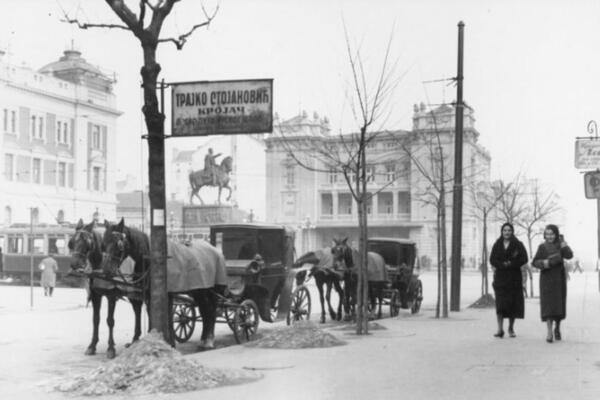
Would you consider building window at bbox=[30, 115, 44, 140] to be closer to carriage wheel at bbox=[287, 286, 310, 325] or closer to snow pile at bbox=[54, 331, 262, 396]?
carriage wheel at bbox=[287, 286, 310, 325]

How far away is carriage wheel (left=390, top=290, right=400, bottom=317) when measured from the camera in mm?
20250

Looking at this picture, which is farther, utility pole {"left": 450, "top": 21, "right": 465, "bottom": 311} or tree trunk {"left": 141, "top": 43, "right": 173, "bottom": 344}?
utility pole {"left": 450, "top": 21, "right": 465, "bottom": 311}

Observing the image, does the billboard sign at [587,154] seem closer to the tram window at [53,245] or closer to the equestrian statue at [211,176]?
the tram window at [53,245]

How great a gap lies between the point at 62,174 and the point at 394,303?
42029 millimetres

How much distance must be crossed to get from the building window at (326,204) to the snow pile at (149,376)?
8597cm

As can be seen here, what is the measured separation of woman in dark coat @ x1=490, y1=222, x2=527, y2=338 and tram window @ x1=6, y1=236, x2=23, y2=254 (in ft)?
106

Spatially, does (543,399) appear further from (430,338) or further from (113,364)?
(430,338)

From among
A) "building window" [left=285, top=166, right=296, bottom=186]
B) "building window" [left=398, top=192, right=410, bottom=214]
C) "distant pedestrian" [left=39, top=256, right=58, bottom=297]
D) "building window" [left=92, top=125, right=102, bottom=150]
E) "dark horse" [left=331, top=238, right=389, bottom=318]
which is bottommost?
"distant pedestrian" [left=39, top=256, right=58, bottom=297]

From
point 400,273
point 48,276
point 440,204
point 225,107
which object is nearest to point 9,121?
point 48,276

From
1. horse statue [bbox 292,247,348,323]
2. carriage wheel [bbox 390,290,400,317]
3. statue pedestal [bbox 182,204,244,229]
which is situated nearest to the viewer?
horse statue [bbox 292,247,348,323]

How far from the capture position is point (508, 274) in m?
13.6

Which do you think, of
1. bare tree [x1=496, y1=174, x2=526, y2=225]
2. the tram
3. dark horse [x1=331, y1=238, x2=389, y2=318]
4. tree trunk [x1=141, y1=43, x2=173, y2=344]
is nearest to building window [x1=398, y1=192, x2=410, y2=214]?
bare tree [x1=496, y1=174, x2=526, y2=225]

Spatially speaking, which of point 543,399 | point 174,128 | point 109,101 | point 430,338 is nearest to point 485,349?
point 430,338

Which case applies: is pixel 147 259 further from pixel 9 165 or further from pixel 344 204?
pixel 344 204
